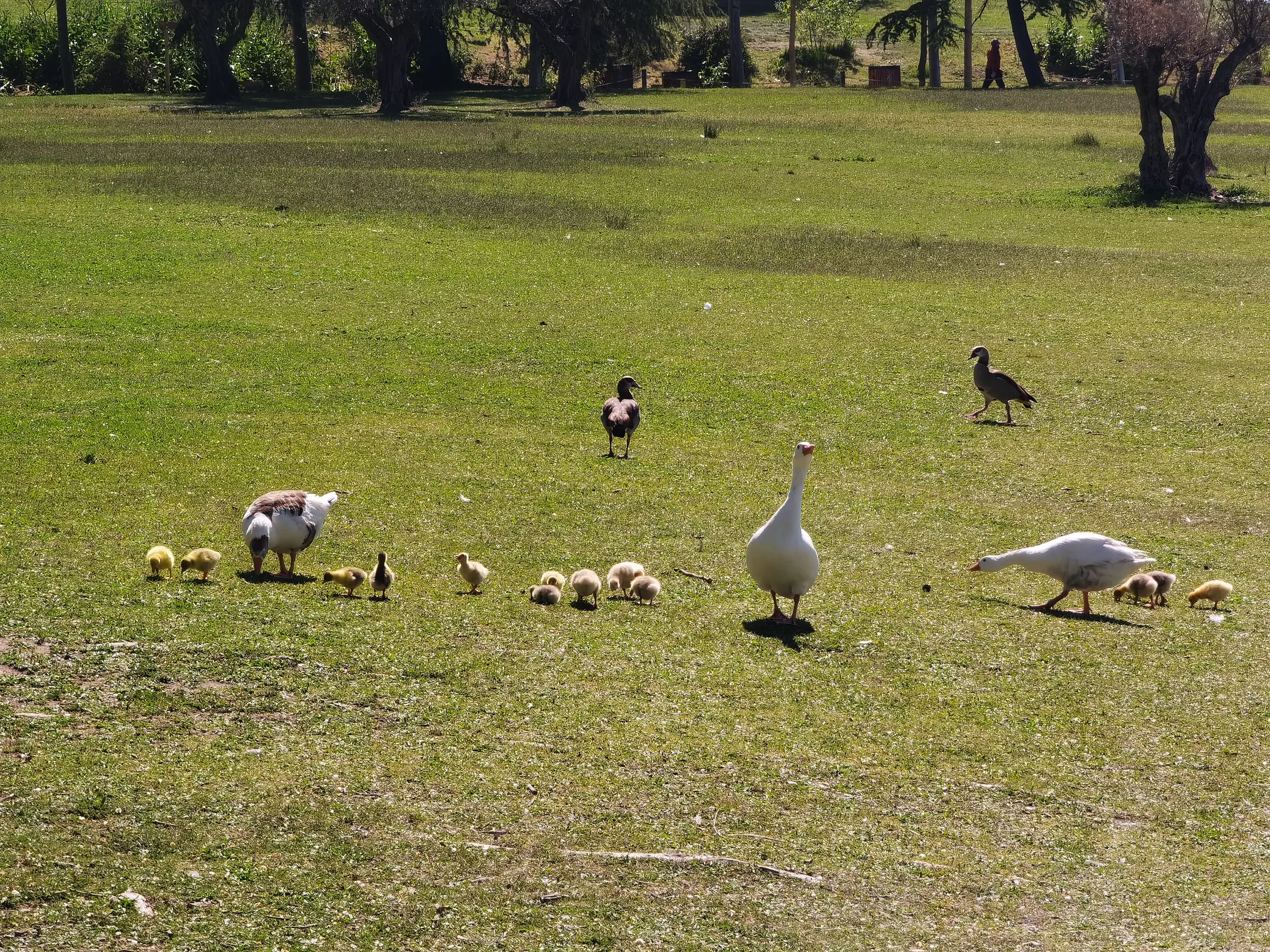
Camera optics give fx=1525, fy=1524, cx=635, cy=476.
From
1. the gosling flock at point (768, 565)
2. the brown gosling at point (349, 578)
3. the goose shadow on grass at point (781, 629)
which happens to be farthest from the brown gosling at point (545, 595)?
the goose shadow on grass at point (781, 629)

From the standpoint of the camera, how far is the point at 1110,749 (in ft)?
29.1

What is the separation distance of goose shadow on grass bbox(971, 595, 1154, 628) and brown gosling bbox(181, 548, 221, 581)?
5.67 meters

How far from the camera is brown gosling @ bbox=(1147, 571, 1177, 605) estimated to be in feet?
38.4

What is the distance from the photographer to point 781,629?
10602 millimetres

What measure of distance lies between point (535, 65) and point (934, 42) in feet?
72.4

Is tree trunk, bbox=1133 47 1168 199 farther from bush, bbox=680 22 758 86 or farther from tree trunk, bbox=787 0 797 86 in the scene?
bush, bbox=680 22 758 86

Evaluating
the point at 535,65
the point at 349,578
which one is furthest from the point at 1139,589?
the point at 535,65

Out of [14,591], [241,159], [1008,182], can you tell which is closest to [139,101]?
[241,159]

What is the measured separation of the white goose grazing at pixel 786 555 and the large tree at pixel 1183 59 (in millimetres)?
30026

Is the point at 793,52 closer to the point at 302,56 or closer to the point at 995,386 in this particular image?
the point at 302,56

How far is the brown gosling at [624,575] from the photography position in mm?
11234

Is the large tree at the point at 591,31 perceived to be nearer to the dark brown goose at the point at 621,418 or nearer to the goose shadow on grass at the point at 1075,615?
the dark brown goose at the point at 621,418

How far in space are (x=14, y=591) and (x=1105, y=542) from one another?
762cm

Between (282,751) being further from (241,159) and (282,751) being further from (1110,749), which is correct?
(241,159)
